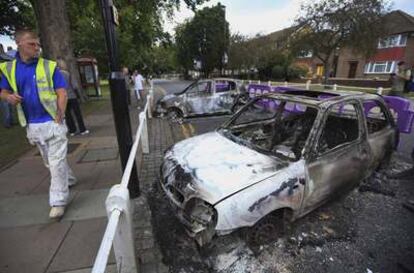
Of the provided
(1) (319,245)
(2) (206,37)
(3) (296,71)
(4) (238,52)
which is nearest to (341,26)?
(3) (296,71)

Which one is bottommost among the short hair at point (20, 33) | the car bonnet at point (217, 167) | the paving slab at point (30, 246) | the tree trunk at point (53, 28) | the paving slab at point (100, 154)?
the paving slab at point (100, 154)

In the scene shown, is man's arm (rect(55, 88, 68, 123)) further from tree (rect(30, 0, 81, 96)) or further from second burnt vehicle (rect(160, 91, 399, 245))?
tree (rect(30, 0, 81, 96))

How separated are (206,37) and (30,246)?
4342 cm

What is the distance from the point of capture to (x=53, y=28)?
1020 cm

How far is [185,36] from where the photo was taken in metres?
44.2

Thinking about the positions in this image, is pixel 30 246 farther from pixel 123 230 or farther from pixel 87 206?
pixel 123 230

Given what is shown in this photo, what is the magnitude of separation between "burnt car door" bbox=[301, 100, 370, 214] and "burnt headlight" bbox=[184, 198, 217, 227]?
1139mm

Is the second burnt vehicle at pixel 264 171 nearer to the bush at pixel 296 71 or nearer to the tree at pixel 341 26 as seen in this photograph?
the tree at pixel 341 26

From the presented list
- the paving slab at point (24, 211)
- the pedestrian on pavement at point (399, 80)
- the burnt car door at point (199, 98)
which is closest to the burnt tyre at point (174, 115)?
the burnt car door at point (199, 98)

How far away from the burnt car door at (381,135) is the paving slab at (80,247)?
3.82 metres

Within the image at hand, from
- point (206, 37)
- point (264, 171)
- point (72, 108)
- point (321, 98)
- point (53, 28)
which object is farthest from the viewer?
point (206, 37)

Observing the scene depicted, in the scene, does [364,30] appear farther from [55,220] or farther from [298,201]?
[55,220]

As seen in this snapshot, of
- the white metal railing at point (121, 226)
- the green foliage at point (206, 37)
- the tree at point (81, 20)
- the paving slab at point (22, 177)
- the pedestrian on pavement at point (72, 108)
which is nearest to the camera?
the white metal railing at point (121, 226)

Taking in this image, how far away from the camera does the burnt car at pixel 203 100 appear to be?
893cm
